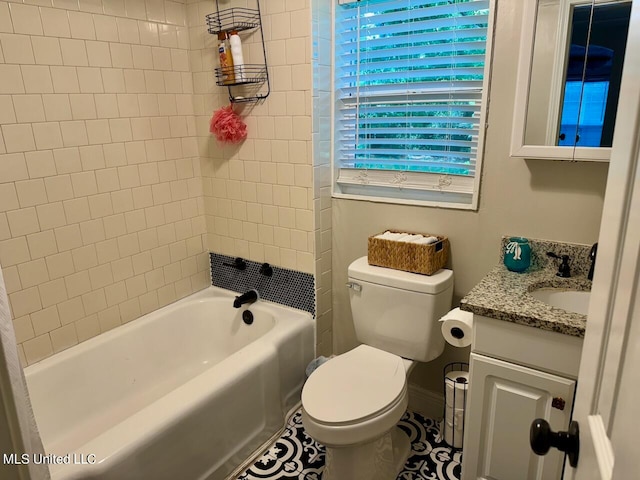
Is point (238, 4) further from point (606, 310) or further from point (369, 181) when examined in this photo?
point (606, 310)

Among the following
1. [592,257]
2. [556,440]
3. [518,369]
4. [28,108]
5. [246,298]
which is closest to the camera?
[556,440]

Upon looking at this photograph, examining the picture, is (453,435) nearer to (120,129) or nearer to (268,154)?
(268,154)

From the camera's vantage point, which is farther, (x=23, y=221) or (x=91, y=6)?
(x=91, y=6)

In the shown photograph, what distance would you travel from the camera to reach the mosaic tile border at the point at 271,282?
7.69ft

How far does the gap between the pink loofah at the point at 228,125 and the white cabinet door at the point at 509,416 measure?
153cm

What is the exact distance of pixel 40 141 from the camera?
1.85 meters

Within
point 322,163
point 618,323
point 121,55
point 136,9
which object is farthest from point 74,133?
point 618,323

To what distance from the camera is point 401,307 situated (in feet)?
6.31

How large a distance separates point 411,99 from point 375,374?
1201 mm

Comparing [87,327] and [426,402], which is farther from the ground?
[87,327]

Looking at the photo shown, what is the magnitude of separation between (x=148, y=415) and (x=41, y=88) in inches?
53.6

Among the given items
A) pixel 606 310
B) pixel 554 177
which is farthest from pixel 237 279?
pixel 606 310

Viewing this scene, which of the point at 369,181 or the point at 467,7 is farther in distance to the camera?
Answer: the point at 369,181

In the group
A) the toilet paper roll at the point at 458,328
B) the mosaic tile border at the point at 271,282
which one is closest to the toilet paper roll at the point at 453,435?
the toilet paper roll at the point at 458,328
